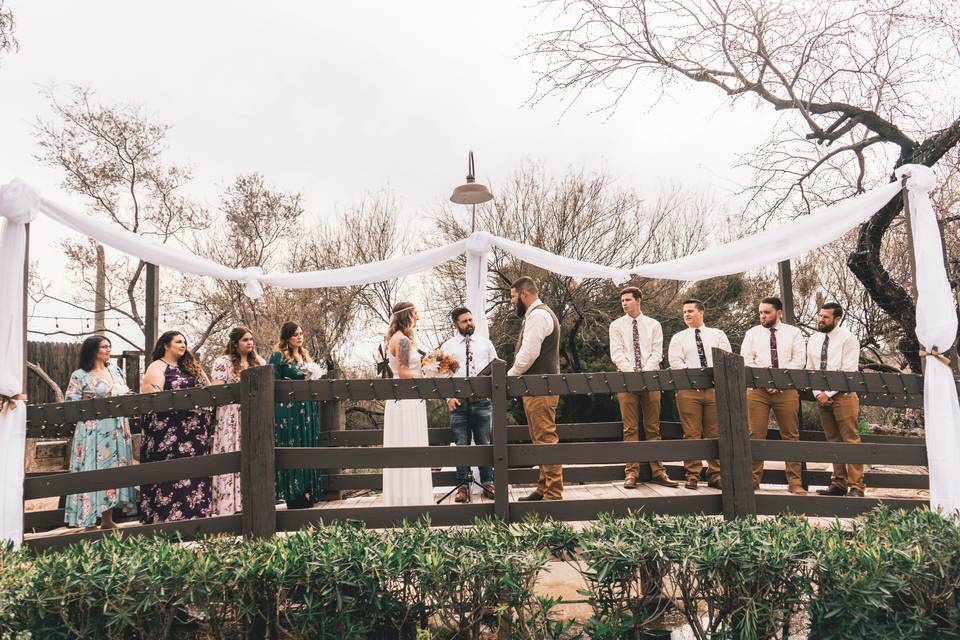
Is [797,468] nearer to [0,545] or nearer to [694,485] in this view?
[694,485]

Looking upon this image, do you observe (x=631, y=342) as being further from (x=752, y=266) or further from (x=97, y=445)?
(x=97, y=445)

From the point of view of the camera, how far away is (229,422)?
5.65 m

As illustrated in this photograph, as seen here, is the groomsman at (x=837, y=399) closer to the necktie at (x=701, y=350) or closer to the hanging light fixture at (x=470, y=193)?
the necktie at (x=701, y=350)

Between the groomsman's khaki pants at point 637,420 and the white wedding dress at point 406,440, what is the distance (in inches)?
78.5

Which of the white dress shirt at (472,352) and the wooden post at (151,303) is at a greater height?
the wooden post at (151,303)

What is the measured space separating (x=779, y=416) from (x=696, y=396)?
2.67ft

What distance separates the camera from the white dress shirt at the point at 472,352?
6141 millimetres

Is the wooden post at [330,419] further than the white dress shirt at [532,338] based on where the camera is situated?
Yes

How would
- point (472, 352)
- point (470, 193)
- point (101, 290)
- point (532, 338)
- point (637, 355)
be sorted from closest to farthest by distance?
point (532, 338), point (472, 352), point (637, 355), point (470, 193), point (101, 290)

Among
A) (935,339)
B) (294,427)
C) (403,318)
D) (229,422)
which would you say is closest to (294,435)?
(294,427)

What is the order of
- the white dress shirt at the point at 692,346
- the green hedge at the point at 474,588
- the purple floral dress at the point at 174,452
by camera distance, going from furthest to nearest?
the white dress shirt at the point at 692,346 < the purple floral dress at the point at 174,452 < the green hedge at the point at 474,588

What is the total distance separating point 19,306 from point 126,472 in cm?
139

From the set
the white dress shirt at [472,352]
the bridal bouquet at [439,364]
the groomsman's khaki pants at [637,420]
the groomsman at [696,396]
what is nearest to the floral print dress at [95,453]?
the bridal bouquet at [439,364]

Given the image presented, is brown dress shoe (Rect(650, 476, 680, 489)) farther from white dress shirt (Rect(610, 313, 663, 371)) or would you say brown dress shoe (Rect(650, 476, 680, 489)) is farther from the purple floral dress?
the purple floral dress
